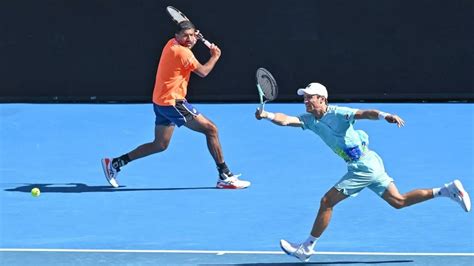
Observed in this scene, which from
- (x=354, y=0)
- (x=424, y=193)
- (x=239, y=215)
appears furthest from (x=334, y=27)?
(x=424, y=193)

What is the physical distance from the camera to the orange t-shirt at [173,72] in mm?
13625

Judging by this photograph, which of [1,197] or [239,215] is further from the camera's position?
[1,197]

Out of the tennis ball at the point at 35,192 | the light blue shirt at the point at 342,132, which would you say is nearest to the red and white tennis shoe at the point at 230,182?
the tennis ball at the point at 35,192

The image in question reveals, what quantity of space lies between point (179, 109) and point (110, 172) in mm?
1053

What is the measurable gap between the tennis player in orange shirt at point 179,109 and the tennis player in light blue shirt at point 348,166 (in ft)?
9.95

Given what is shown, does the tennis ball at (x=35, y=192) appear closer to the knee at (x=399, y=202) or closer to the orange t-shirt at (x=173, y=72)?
the orange t-shirt at (x=173, y=72)

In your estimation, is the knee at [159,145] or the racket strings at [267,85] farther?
the knee at [159,145]

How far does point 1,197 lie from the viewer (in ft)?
43.6

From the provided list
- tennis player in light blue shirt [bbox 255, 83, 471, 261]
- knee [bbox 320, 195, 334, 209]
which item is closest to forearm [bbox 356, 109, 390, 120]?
tennis player in light blue shirt [bbox 255, 83, 471, 261]

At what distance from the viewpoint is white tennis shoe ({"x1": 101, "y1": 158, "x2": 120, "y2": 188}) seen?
13.7m

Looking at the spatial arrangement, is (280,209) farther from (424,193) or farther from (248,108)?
(248,108)

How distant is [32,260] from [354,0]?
9413mm

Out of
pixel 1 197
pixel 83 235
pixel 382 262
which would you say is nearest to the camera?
pixel 382 262

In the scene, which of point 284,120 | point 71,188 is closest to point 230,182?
point 71,188
